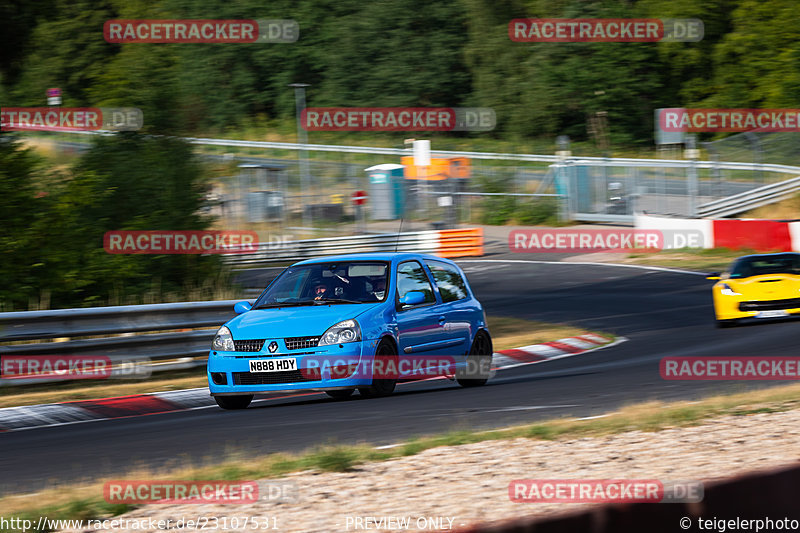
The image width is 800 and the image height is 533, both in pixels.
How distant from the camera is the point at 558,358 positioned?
16.1 m

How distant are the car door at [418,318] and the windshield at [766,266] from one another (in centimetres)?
786

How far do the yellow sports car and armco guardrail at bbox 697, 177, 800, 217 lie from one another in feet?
60.4

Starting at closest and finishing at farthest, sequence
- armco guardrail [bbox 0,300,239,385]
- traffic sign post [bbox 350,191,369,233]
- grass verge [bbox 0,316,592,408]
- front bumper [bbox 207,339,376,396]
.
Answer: front bumper [bbox 207,339,376,396] < grass verge [bbox 0,316,592,408] < armco guardrail [bbox 0,300,239,385] < traffic sign post [bbox 350,191,369,233]

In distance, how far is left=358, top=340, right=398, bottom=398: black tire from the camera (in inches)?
434

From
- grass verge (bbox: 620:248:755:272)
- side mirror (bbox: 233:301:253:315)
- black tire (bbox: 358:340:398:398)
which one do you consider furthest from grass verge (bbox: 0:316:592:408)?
grass verge (bbox: 620:248:755:272)

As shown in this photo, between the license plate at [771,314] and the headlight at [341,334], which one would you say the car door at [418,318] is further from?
the license plate at [771,314]

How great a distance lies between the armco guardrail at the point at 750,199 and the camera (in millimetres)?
36125

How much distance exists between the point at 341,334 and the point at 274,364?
686 millimetres

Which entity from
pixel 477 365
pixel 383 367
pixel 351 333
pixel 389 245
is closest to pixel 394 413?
pixel 351 333

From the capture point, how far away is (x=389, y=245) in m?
35.4

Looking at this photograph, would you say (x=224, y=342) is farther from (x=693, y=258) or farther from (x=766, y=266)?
(x=693, y=258)

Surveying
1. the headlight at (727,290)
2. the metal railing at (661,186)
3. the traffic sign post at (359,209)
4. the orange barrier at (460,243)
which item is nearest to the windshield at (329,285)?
the headlight at (727,290)

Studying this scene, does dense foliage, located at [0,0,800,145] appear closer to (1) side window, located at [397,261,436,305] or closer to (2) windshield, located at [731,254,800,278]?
(2) windshield, located at [731,254,800,278]

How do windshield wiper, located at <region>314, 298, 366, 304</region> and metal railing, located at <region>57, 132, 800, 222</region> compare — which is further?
metal railing, located at <region>57, 132, 800, 222</region>
